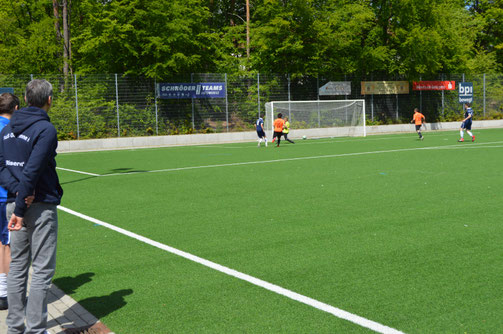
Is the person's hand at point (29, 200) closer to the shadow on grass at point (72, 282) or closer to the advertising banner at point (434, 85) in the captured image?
the shadow on grass at point (72, 282)

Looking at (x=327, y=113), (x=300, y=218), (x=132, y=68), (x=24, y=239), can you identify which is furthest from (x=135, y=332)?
(x=327, y=113)

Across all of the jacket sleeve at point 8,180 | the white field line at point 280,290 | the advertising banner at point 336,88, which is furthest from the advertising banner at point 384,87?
the jacket sleeve at point 8,180

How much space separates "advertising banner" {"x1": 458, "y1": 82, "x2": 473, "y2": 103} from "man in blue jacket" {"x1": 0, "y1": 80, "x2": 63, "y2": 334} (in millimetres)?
43904

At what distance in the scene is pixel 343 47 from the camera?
3762cm

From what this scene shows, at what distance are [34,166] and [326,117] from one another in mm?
33229

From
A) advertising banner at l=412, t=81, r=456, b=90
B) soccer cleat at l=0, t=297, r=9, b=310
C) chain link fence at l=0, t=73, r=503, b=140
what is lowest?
soccer cleat at l=0, t=297, r=9, b=310

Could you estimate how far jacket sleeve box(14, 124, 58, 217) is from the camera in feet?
12.8

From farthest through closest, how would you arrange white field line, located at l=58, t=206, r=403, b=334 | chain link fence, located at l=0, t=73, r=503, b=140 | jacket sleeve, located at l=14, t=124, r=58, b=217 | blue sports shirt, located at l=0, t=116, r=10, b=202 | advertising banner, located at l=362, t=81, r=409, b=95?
advertising banner, located at l=362, t=81, r=409, b=95 < chain link fence, located at l=0, t=73, r=503, b=140 < blue sports shirt, located at l=0, t=116, r=10, b=202 < white field line, located at l=58, t=206, r=403, b=334 < jacket sleeve, located at l=14, t=124, r=58, b=217

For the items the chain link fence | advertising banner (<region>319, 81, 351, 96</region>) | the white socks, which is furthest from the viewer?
advertising banner (<region>319, 81, 351, 96</region>)

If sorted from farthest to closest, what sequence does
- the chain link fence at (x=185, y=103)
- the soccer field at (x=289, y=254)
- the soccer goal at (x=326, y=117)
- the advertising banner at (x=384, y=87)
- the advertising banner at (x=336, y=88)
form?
the advertising banner at (x=384, y=87) < the advertising banner at (x=336, y=88) < the soccer goal at (x=326, y=117) < the chain link fence at (x=185, y=103) < the soccer field at (x=289, y=254)

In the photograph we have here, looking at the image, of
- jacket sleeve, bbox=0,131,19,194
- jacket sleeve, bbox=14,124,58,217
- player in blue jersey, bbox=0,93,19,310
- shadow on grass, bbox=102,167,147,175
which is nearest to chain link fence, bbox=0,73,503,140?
shadow on grass, bbox=102,167,147,175

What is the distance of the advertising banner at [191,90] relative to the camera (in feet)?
104

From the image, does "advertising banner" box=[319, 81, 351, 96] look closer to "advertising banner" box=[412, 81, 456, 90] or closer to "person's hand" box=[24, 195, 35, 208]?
"advertising banner" box=[412, 81, 456, 90]

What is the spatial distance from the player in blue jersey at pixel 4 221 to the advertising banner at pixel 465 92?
43148 millimetres
